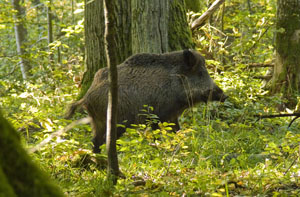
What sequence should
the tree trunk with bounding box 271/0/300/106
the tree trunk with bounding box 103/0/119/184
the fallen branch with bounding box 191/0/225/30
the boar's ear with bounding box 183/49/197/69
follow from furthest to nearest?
the tree trunk with bounding box 271/0/300/106 < the fallen branch with bounding box 191/0/225/30 < the boar's ear with bounding box 183/49/197/69 < the tree trunk with bounding box 103/0/119/184

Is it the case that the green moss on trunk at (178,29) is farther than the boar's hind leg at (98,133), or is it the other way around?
the green moss on trunk at (178,29)

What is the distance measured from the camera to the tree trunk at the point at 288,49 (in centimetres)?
931

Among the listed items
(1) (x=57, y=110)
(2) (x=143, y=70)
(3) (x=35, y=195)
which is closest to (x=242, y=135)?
(2) (x=143, y=70)

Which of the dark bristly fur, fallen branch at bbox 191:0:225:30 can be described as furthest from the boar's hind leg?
fallen branch at bbox 191:0:225:30

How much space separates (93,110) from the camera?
507cm

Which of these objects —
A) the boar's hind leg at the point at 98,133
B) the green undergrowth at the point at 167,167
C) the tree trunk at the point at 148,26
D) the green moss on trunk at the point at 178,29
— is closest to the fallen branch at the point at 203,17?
the green moss on trunk at the point at 178,29

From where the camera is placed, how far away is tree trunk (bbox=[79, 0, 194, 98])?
6.44 meters

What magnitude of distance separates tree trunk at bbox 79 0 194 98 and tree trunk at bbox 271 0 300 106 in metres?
3.32

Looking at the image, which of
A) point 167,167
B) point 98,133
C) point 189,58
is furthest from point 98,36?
point 167,167

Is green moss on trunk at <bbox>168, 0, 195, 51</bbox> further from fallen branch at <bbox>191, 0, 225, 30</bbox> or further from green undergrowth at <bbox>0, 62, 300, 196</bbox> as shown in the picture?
green undergrowth at <bbox>0, 62, 300, 196</bbox>

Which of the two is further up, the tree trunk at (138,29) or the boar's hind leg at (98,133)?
the tree trunk at (138,29)

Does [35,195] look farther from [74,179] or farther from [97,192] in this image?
[74,179]

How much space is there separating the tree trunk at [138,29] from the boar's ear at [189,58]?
84cm

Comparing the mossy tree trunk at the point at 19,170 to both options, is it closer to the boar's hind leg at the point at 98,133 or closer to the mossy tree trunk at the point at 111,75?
the mossy tree trunk at the point at 111,75
